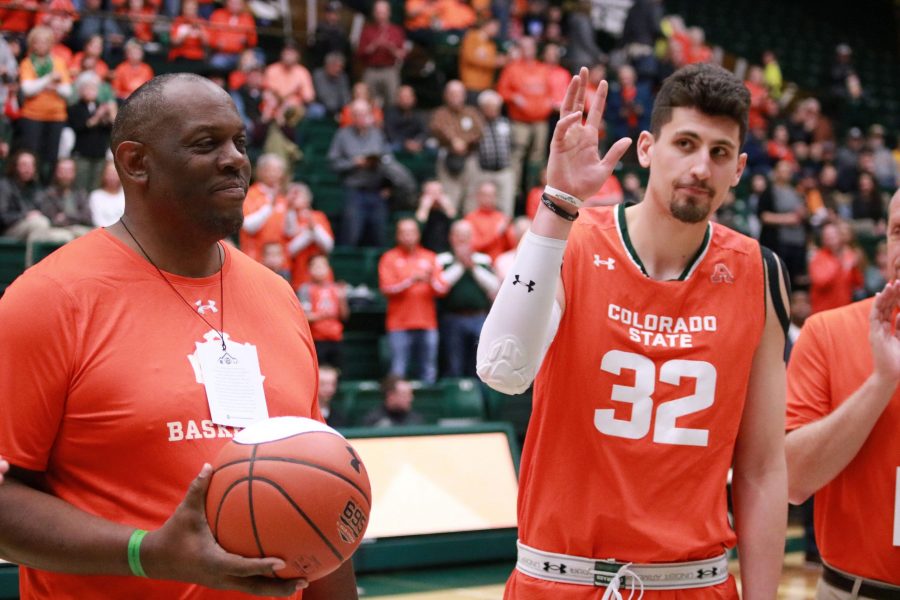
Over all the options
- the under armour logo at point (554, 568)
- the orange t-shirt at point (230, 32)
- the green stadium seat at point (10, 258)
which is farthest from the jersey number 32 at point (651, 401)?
the orange t-shirt at point (230, 32)

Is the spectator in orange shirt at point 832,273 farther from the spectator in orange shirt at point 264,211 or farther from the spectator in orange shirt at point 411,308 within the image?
the spectator in orange shirt at point 264,211

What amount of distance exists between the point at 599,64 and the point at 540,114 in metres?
2.08

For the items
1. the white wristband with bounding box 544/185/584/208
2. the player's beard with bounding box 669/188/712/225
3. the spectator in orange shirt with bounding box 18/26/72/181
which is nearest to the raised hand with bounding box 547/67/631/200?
the white wristband with bounding box 544/185/584/208

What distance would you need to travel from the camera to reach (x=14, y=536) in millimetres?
2082

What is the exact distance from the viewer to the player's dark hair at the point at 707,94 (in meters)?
2.76

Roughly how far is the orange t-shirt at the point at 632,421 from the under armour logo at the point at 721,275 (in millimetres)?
60

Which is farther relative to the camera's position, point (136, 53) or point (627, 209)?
point (136, 53)

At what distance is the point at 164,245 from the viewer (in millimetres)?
2396

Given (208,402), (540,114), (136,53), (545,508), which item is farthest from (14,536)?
(540,114)

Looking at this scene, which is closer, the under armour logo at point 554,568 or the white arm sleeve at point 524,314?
the white arm sleeve at point 524,314

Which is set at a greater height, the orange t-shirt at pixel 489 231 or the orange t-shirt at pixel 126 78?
the orange t-shirt at pixel 126 78

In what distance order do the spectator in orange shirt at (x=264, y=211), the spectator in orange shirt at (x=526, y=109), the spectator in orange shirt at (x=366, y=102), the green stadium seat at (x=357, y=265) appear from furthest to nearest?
the spectator in orange shirt at (x=526, y=109) < the spectator in orange shirt at (x=366, y=102) < the green stadium seat at (x=357, y=265) < the spectator in orange shirt at (x=264, y=211)

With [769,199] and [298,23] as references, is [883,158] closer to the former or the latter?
[769,199]

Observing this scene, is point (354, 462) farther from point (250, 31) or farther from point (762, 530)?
point (250, 31)
